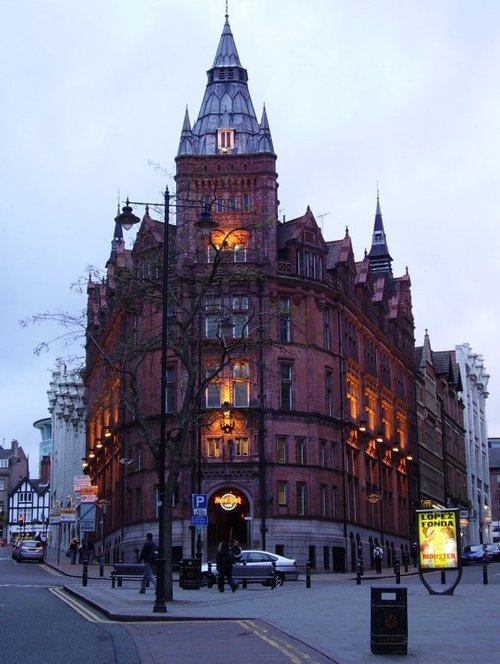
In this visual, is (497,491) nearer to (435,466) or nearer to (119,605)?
(435,466)

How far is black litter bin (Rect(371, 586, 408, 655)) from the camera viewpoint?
1647 centimetres

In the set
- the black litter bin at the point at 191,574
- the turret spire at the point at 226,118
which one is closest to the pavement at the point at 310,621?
the black litter bin at the point at 191,574

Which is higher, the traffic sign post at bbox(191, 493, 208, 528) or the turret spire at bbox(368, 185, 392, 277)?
the turret spire at bbox(368, 185, 392, 277)

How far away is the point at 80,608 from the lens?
26547 millimetres

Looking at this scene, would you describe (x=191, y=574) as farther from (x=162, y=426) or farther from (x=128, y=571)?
(x=162, y=426)

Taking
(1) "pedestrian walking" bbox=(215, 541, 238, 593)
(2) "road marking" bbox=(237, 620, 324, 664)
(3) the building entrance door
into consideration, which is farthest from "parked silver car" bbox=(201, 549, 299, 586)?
(2) "road marking" bbox=(237, 620, 324, 664)

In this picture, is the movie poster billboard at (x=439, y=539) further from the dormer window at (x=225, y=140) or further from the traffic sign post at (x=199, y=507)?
the dormer window at (x=225, y=140)

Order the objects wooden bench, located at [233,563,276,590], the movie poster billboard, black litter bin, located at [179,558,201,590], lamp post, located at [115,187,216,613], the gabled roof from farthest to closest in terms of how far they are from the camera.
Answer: the gabled roof, wooden bench, located at [233,563,276,590], black litter bin, located at [179,558,201,590], the movie poster billboard, lamp post, located at [115,187,216,613]

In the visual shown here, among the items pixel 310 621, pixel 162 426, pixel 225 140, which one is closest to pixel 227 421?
pixel 225 140

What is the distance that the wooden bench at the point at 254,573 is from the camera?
3944cm

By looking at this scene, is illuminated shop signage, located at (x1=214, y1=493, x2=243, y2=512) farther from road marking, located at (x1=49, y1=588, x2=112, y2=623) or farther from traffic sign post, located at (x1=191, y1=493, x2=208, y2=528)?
road marking, located at (x1=49, y1=588, x2=112, y2=623)

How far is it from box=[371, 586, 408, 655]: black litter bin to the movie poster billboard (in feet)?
53.6

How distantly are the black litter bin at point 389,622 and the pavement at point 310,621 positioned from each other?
5 cm

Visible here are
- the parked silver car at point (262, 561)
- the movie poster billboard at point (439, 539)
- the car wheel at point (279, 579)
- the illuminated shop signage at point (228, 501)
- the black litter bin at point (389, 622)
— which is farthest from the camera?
the illuminated shop signage at point (228, 501)
